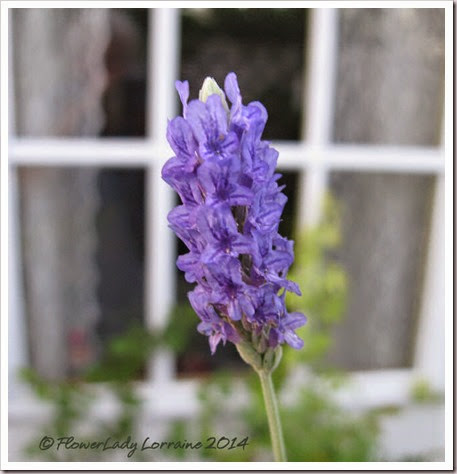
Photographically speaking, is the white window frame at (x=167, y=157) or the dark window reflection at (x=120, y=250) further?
the dark window reflection at (x=120, y=250)

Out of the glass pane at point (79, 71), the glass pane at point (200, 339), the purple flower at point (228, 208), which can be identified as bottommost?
the glass pane at point (200, 339)

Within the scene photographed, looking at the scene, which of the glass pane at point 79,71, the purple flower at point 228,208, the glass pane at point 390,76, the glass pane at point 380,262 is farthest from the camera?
the glass pane at point 380,262

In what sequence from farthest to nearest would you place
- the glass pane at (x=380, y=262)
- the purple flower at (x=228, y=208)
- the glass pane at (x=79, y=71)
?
the glass pane at (x=380, y=262) < the glass pane at (x=79, y=71) < the purple flower at (x=228, y=208)

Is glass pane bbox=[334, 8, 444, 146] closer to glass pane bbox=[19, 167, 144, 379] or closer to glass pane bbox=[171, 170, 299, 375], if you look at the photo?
glass pane bbox=[171, 170, 299, 375]

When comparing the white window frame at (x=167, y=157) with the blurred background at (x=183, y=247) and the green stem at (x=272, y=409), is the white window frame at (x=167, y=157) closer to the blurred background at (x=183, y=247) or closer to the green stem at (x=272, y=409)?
the blurred background at (x=183, y=247)

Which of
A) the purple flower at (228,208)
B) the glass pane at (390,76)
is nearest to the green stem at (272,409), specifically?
the purple flower at (228,208)

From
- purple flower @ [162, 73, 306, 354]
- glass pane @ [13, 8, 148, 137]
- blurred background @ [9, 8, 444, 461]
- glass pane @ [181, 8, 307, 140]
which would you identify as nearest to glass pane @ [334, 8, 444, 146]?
blurred background @ [9, 8, 444, 461]
